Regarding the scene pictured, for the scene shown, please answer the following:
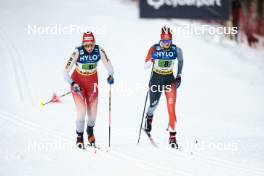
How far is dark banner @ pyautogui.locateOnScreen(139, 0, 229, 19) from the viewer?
59.4ft

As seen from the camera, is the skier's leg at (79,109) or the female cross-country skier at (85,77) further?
the skier's leg at (79,109)

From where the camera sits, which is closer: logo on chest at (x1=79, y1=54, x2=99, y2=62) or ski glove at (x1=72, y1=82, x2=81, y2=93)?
ski glove at (x1=72, y1=82, x2=81, y2=93)

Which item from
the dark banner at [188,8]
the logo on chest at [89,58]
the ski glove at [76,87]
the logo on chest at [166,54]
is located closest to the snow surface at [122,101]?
the ski glove at [76,87]

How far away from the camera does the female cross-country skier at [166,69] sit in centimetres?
896

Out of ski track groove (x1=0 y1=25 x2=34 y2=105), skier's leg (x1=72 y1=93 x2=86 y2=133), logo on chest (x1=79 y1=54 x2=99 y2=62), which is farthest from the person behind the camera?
ski track groove (x1=0 y1=25 x2=34 y2=105)

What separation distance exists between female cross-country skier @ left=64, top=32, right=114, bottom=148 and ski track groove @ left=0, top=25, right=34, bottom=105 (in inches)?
183

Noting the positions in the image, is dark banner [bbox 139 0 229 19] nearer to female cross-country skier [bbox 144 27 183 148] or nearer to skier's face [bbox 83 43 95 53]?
female cross-country skier [bbox 144 27 183 148]

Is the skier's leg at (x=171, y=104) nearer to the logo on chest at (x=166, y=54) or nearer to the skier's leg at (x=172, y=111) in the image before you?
the skier's leg at (x=172, y=111)

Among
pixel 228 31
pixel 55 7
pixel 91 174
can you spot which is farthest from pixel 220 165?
pixel 55 7

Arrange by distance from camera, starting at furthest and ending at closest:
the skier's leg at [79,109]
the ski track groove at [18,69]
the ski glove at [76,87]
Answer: the ski track groove at [18,69]
the skier's leg at [79,109]
the ski glove at [76,87]

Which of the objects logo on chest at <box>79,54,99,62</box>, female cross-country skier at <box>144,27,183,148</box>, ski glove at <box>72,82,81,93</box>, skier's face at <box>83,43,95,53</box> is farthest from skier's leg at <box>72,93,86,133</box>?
female cross-country skier at <box>144,27,183,148</box>

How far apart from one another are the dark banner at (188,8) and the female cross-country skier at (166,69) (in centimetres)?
912

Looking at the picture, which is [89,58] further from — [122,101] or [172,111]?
[122,101]

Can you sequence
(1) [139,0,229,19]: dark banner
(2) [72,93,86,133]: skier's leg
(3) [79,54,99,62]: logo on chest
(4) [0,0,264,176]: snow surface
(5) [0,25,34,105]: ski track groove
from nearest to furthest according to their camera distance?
(4) [0,0,264,176]: snow surface
(3) [79,54,99,62]: logo on chest
(2) [72,93,86,133]: skier's leg
(5) [0,25,34,105]: ski track groove
(1) [139,0,229,19]: dark banner
